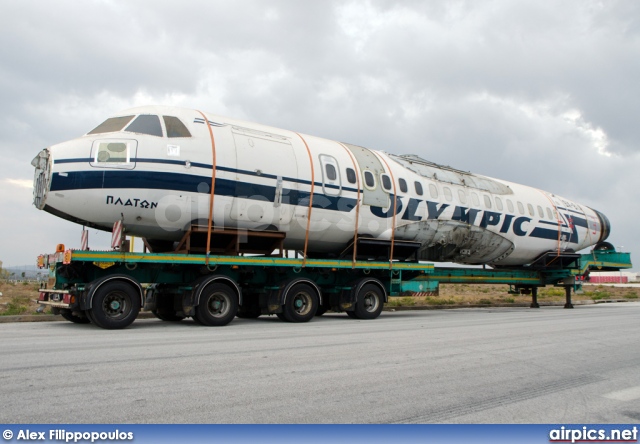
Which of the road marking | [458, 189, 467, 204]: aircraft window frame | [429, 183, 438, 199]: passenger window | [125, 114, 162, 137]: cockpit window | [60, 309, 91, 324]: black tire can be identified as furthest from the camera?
[458, 189, 467, 204]: aircraft window frame

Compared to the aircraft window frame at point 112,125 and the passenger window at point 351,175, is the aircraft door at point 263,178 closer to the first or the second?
the passenger window at point 351,175

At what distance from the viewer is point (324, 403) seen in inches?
211

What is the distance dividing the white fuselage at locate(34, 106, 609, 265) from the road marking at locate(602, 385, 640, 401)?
8846 millimetres

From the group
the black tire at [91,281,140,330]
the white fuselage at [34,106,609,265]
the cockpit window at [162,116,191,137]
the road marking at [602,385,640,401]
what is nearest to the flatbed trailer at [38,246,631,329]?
the black tire at [91,281,140,330]

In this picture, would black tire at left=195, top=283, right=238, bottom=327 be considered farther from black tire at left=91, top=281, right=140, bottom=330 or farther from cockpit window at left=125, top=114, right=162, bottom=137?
cockpit window at left=125, top=114, right=162, bottom=137

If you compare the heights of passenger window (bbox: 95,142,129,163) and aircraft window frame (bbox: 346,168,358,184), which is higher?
aircraft window frame (bbox: 346,168,358,184)

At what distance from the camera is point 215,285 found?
12734 millimetres

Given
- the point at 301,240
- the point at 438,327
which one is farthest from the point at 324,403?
the point at 301,240

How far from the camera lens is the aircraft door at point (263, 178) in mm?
13211

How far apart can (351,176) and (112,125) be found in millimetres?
6063

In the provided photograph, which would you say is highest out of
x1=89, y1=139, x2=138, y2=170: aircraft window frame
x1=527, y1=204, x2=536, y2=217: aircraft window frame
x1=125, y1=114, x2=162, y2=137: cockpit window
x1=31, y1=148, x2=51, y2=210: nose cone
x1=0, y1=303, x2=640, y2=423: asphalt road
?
x1=125, y1=114, x2=162, y2=137: cockpit window

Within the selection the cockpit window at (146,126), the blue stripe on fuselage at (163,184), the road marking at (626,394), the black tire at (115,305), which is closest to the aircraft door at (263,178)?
the blue stripe on fuselage at (163,184)

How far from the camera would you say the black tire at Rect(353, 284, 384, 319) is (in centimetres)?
1548

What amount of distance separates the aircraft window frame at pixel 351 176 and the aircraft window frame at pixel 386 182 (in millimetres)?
966
